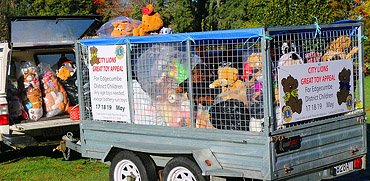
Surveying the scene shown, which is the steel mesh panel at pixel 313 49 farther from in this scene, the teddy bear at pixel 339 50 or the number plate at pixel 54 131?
the number plate at pixel 54 131

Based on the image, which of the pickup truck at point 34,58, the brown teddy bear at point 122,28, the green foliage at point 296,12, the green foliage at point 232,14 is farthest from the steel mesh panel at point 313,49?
the green foliage at point 232,14

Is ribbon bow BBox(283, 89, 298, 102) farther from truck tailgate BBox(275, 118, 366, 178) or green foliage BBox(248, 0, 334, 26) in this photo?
green foliage BBox(248, 0, 334, 26)

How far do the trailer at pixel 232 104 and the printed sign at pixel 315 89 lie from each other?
1cm

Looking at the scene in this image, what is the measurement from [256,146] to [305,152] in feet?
2.10

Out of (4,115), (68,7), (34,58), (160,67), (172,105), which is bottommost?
(4,115)

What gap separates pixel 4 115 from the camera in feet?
26.3

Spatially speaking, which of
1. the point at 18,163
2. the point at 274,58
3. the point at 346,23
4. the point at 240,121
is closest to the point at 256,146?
the point at 240,121

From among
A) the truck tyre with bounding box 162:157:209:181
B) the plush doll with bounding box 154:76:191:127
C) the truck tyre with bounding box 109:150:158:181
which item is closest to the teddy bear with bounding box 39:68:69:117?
the truck tyre with bounding box 109:150:158:181

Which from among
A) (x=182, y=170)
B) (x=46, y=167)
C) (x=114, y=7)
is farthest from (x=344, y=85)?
(x=114, y=7)

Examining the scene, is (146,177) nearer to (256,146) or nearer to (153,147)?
(153,147)

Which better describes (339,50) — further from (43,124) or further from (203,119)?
(43,124)

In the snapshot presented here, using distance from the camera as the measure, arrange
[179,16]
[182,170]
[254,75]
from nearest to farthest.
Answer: [254,75]
[182,170]
[179,16]

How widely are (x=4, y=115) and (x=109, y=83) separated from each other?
245 centimetres

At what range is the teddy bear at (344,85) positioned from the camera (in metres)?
5.87
